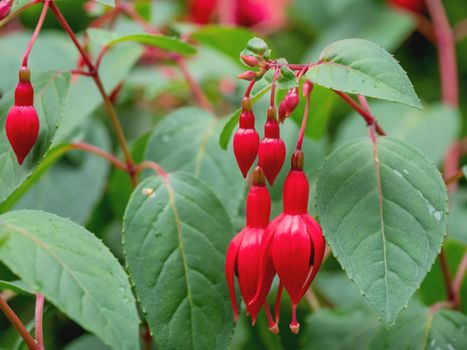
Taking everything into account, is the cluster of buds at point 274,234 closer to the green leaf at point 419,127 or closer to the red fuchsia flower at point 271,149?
the red fuchsia flower at point 271,149

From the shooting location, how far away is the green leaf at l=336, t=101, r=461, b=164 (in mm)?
1168

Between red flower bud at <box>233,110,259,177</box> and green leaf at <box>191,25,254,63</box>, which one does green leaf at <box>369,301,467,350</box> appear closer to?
red flower bud at <box>233,110,259,177</box>

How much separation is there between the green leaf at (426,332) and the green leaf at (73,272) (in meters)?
0.31

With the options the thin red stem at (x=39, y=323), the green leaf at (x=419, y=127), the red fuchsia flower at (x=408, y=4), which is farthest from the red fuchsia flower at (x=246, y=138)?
the red fuchsia flower at (x=408, y=4)

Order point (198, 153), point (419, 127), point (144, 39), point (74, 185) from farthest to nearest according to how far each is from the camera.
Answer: point (419, 127)
point (74, 185)
point (198, 153)
point (144, 39)

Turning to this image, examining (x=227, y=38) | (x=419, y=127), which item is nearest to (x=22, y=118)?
(x=227, y=38)

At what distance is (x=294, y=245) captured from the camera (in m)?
0.57

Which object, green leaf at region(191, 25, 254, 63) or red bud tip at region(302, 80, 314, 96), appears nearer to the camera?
red bud tip at region(302, 80, 314, 96)

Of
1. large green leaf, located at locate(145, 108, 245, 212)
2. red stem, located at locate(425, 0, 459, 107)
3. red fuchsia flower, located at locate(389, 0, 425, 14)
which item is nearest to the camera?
large green leaf, located at locate(145, 108, 245, 212)

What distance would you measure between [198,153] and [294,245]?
326mm

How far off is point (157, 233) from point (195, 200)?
0.06 m

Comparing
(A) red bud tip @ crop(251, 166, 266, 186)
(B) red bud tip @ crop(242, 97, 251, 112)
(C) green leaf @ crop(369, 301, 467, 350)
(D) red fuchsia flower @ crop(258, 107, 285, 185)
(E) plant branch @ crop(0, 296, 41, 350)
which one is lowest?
(C) green leaf @ crop(369, 301, 467, 350)

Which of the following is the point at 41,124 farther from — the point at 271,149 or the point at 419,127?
the point at 419,127

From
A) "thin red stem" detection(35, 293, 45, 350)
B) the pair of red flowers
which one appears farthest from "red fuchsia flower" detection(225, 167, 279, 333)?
"thin red stem" detection(35, 293, 45, 350)
